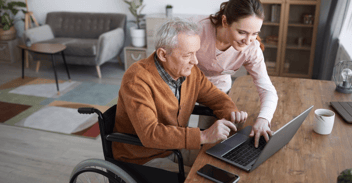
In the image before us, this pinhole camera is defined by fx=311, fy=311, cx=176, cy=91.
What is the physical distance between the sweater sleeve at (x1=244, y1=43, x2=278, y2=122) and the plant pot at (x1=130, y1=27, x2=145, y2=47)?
10.0 feet

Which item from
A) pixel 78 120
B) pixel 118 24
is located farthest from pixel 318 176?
pixel 118 24

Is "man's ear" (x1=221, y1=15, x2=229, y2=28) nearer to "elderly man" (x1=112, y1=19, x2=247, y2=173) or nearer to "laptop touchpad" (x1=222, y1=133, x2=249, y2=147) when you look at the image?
"elderly man" (x1=112, y1=19, x2=247, y2=173)

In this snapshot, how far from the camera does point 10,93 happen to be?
3.90m

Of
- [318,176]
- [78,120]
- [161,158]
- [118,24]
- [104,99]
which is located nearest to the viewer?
[318,176]

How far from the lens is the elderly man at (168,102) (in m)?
1.21

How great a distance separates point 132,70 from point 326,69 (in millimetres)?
2727

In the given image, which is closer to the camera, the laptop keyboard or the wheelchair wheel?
the laptop keyboard

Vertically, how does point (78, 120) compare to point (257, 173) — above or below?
below

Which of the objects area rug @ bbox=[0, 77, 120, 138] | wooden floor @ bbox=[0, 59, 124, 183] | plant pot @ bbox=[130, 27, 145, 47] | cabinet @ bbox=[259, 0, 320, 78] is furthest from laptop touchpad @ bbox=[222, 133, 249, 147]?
plant pot @ bbox=[130, 27, 145, 47]

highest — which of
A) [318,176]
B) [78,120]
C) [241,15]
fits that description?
[241,15]

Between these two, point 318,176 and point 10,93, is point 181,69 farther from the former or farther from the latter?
point 10,93

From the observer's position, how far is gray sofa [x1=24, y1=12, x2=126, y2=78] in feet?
14.4

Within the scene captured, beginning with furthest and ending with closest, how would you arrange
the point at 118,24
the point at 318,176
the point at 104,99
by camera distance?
the point at 118,24 < the point at 104,99 < the point at 318,176

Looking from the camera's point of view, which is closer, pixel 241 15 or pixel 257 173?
pixel 257 173
